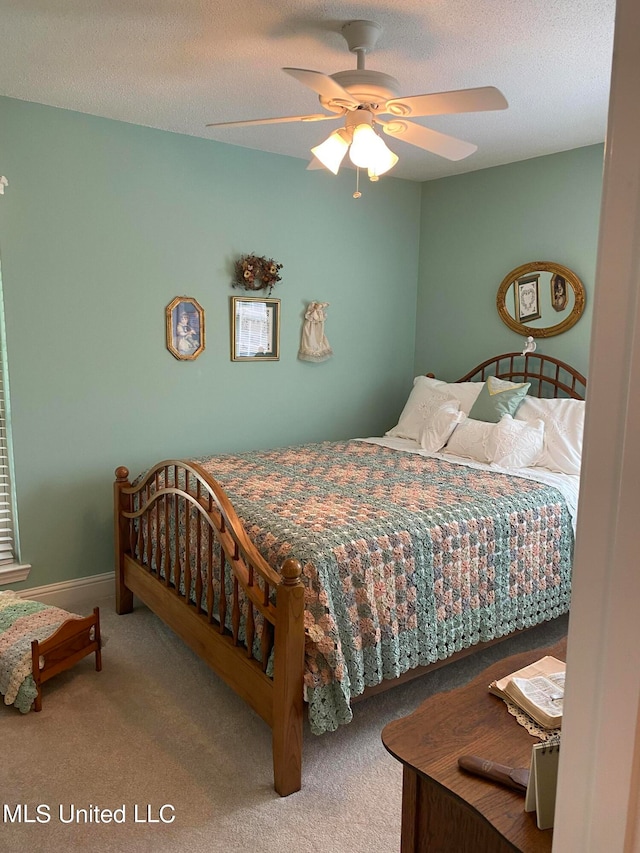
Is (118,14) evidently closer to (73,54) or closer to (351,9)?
(73,54)

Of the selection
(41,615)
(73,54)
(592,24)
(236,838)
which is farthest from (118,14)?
(236,838)

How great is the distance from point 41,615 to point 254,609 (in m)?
1.15

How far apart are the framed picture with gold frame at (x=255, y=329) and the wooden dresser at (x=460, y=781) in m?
2.89

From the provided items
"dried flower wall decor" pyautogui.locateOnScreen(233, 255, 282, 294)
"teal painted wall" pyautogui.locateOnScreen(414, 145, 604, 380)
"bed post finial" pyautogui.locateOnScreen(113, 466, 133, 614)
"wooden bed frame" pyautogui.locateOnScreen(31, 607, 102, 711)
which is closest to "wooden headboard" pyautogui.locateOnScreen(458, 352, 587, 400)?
"teal painted wall" pyautogui.locateOnScreen(414, 145, 604, 380)

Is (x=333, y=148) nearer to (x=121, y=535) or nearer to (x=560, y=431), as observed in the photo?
(x=560, y=431)

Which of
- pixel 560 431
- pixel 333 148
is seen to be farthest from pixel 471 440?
pixel 333 148

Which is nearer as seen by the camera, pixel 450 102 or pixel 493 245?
pixel 450 102

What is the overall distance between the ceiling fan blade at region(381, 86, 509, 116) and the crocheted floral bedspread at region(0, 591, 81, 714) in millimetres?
2505

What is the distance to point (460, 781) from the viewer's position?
4.01ft

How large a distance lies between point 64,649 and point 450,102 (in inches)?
103

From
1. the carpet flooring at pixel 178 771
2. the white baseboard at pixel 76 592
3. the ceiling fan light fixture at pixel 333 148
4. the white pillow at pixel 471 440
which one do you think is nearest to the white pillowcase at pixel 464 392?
the white pillow at pixel 471 440

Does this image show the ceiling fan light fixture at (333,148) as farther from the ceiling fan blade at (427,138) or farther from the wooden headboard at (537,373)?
the wooden headboard at (537,373)

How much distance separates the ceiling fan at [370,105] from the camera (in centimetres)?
218

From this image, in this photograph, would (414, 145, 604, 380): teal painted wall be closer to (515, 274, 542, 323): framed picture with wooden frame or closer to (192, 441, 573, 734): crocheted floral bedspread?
(515, 274, 542, 323): framed picture with wooden frame
